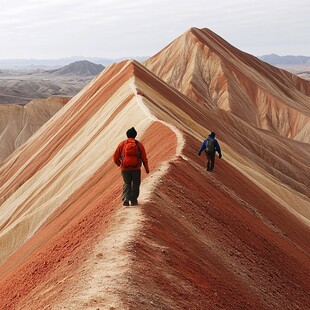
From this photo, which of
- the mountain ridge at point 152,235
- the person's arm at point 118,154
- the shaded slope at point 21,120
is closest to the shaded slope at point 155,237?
the mountain ridge at point 152,235

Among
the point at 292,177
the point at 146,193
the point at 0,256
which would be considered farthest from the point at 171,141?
the point at 292,177

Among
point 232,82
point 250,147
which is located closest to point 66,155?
point 250,147

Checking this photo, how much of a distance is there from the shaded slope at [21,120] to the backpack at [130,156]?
271 feet

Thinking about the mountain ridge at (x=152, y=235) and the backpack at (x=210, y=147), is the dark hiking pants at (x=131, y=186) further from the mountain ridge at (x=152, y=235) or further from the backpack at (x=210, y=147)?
the backpack at (x=210, y=147)

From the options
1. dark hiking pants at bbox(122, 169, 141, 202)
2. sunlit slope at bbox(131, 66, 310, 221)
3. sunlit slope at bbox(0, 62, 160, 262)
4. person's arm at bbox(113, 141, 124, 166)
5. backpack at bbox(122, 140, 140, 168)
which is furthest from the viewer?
sunlit slope at bbox(131, 66, 310, 221)

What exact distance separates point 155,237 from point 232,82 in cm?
7994

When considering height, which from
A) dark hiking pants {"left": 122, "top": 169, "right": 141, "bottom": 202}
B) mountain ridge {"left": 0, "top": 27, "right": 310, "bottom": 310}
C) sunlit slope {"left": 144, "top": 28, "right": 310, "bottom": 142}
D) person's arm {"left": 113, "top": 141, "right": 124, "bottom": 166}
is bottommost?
sunlit slope {"left": 144, "top": 28, "right": 310, "bottom": 142}

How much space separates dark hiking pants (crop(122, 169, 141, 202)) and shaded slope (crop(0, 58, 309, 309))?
345mm

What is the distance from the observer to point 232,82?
87.3m

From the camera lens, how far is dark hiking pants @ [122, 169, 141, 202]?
461 inches

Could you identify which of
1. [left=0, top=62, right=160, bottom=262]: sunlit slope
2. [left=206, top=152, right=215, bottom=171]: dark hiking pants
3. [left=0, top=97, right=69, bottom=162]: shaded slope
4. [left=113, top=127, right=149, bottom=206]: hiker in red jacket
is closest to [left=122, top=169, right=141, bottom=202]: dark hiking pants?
[left=113, top=127, right=149, bottom=206]: hiker in red jacket

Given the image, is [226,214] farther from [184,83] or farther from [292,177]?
[184,83]

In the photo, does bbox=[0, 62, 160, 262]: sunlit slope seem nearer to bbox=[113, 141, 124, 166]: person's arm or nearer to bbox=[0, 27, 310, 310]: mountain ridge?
bbox=[0, 27, 310, 310]: mountain ridge

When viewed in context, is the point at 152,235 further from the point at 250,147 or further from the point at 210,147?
the point at 250,147
